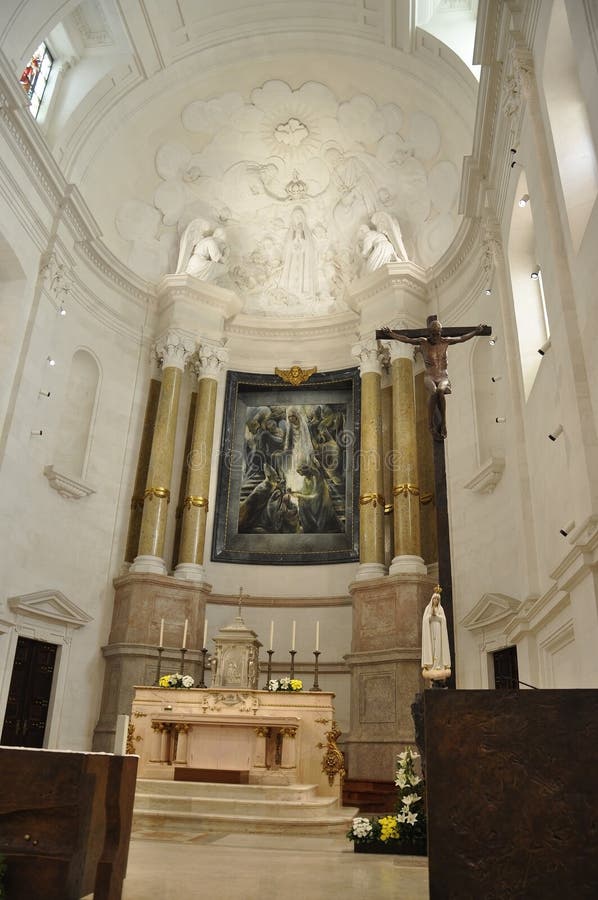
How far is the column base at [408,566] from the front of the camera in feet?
45.1

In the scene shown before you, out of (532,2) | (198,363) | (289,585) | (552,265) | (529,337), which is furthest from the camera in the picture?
(198,363)

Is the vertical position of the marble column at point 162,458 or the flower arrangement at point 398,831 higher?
the marble column at point 162,458

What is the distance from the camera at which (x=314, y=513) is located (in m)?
16.1

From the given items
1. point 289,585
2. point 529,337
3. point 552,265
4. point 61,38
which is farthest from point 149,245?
point 552,265

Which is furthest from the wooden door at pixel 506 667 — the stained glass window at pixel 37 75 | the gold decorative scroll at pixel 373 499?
the stained glass window at pixel 37 75

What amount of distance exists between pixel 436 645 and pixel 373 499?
7.06 metres

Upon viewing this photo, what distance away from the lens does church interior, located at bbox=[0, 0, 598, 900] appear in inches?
413

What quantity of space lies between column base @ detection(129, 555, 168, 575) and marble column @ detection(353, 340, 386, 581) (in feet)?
12.9

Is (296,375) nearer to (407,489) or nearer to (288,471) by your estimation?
(288,471)

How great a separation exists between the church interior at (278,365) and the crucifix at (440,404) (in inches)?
2.2

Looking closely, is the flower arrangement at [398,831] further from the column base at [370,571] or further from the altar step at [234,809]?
the column base at [370,571]

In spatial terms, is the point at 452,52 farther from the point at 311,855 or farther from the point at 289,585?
the point at 311,855

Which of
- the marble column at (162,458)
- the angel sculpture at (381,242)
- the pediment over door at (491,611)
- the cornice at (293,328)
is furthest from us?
the cornice at (293,328)

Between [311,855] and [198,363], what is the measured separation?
1202 cm
